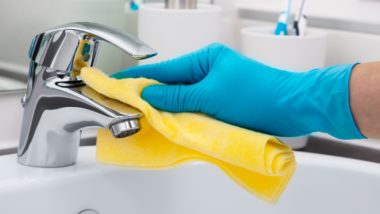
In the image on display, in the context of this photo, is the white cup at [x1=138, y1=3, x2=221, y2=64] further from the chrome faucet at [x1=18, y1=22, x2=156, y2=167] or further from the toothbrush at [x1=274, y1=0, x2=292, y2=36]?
the chrome faucet at [x1=18, y1=22, x2=156, y2=167]

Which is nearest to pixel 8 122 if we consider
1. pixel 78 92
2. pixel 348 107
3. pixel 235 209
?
pixel 78 92

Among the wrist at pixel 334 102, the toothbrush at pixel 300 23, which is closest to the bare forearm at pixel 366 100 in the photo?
Answer: the wrist at pixel 334 102

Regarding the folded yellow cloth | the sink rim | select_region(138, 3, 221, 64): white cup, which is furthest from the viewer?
select_region(138, 3, 221, 64): white cup

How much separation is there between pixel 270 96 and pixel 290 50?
0.92 ft

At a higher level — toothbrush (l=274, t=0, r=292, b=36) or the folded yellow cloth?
toothbrush (l=274, t=0, r=292, b=36)

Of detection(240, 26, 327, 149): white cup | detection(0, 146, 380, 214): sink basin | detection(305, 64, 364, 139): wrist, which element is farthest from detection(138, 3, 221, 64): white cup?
detection(305, 64, 364, 139): wrist

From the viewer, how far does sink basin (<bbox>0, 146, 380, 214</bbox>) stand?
27.7 inches

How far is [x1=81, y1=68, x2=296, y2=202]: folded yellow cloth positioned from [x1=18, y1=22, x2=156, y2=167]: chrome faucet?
2 cm

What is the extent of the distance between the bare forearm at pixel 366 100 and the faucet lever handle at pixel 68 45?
8.7 inches

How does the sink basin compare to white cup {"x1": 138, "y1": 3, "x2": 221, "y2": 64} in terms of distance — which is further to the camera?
white cup {"x1": 138, "y1": 3, "x2": 221, "y2": 64}

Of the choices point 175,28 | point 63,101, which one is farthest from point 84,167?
point 175,28

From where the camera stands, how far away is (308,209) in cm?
78

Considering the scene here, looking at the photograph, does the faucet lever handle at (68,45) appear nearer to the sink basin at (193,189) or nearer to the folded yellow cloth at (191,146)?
the folded yellow cloth at (191,146)

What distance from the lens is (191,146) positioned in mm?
571
